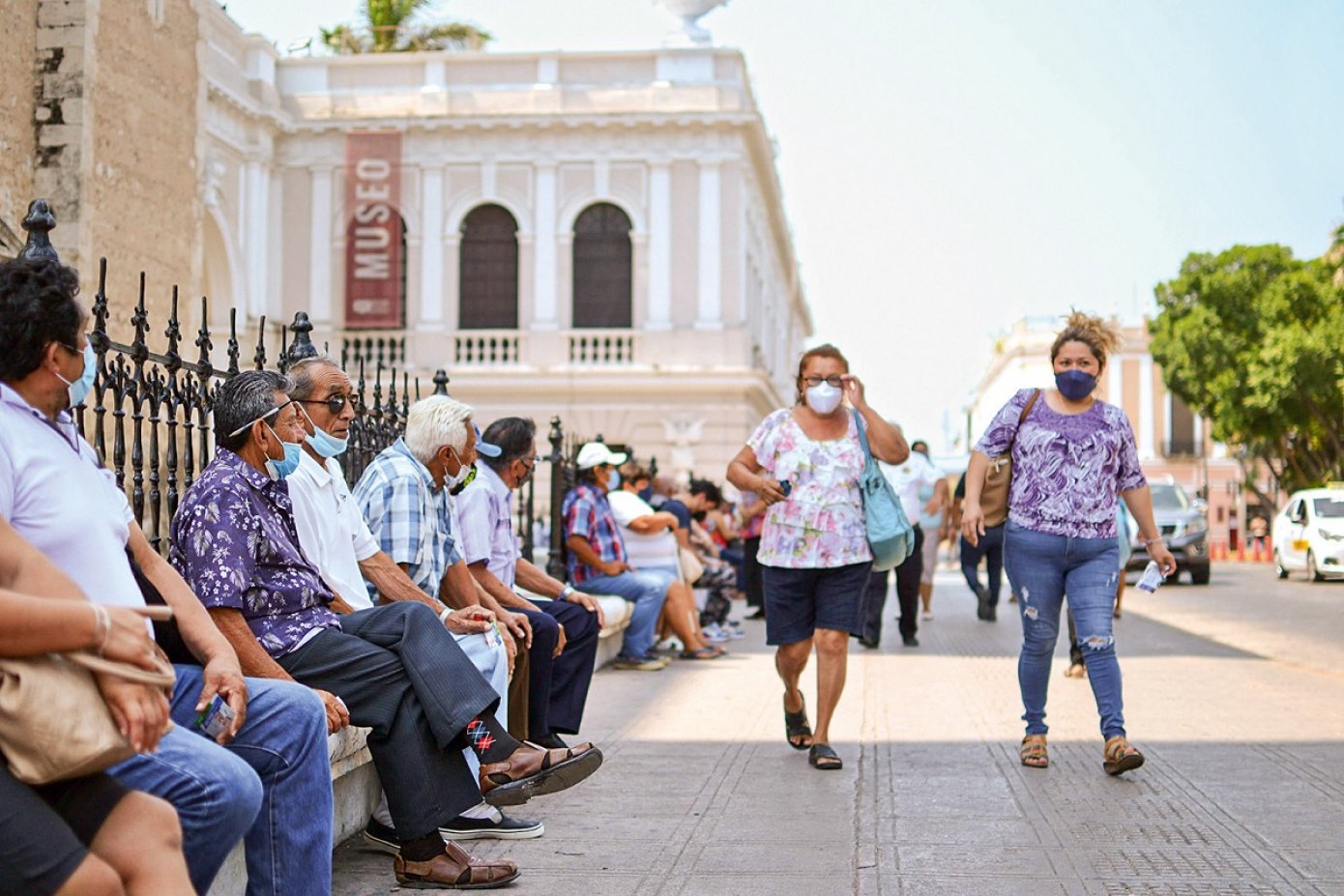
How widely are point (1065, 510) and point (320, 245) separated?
32491 mm

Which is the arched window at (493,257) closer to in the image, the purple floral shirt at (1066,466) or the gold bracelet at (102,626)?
the purple floral shirt at (1066,466)

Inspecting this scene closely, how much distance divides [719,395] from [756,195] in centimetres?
749

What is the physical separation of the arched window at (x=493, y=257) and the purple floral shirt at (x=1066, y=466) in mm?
31009

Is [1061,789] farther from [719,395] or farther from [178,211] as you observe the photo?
[719,395]

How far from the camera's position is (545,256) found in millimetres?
37594

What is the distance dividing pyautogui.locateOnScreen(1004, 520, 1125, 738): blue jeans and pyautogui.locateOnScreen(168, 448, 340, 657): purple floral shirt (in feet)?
11.6

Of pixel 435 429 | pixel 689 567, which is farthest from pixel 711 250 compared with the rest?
pixel 435 429

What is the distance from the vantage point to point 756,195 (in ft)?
139

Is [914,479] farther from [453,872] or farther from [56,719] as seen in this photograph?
[56,719]

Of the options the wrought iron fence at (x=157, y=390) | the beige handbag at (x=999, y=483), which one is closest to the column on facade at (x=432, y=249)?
the wrought iron fence at (x=157, y=390)

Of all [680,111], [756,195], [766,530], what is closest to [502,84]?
[680,111]

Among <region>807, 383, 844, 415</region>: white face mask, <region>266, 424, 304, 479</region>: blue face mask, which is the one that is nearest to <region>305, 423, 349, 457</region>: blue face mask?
<region>266, 424, 304, 479</region>: blue face mask

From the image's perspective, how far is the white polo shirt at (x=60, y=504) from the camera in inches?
134

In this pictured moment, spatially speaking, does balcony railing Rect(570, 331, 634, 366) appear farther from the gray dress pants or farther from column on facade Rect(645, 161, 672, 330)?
the gray dress pants
